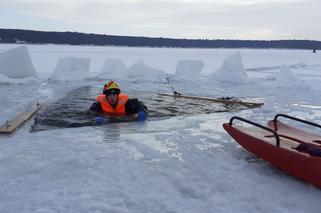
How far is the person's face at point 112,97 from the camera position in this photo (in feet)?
26.8

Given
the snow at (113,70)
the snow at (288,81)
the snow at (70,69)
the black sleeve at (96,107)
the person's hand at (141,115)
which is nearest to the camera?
the person's hand at (141,115)

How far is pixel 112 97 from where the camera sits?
323 inches

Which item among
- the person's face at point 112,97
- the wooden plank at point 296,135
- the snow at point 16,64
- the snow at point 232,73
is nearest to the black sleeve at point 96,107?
the person's face at point 112,97

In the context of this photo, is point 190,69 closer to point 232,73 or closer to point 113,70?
point 232,73

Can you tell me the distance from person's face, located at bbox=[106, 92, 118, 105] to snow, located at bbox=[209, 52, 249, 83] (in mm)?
9464

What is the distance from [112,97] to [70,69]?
955 centimetres

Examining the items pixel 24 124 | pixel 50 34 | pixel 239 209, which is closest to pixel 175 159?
pixel 239 209

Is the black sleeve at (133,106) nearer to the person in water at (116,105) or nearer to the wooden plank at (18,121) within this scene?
the person in water at (116,105)

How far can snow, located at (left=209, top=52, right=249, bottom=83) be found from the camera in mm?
16984

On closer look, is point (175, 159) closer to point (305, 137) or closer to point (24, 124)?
point (305, 137)

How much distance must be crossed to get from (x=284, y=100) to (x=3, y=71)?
407 inches

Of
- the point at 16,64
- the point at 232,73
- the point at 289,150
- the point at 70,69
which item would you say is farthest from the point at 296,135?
the point at 70,69

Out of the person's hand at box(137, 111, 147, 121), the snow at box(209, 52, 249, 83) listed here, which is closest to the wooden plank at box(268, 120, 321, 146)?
the person's hand at box(137, 111, 147, 121)

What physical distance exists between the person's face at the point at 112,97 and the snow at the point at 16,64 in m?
8.38
